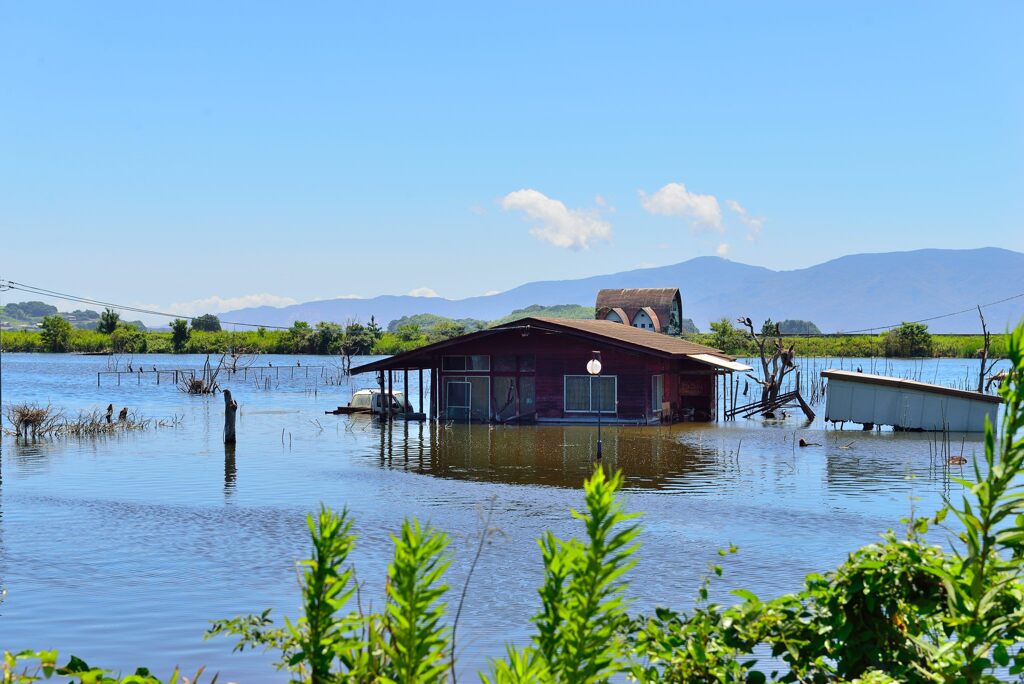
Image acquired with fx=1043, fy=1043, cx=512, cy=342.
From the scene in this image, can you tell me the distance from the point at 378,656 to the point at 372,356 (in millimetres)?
142275

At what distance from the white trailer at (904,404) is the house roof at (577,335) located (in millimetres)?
4785

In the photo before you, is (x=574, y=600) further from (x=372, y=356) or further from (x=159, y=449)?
(x=372, y=356)

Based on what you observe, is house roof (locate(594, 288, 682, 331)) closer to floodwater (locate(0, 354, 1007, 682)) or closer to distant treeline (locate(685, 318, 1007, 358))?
distant treeline (locate(685, 318, 1007, 358))

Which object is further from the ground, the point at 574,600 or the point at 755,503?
the point at 574,600

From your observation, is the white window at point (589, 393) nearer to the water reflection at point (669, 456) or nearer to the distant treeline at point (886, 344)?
the water reflection at point (669, 456)

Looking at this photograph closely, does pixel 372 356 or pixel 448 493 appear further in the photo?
pixel 372 356

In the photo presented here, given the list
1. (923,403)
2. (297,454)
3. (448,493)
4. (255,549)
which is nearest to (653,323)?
(923,403)

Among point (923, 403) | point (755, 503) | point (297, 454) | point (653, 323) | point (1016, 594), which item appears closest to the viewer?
point (1016, 594)

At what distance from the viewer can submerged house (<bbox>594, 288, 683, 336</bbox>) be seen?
89875mm

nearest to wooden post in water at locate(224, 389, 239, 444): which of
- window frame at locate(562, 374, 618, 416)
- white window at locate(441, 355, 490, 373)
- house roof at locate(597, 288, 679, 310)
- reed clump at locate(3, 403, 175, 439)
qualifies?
reed clump at locate(3, 403, 175, 439)

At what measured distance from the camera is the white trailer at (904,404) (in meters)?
38.3

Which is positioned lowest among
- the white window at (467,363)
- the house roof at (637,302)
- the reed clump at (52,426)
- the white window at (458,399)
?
the reed clump at (52,426)

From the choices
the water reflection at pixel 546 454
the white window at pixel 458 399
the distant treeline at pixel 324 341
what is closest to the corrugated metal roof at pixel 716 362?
the water reflection at pixel 546 454

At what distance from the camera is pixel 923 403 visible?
128 ft
